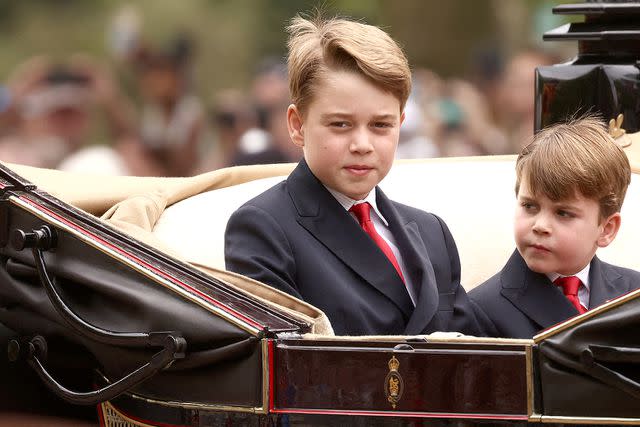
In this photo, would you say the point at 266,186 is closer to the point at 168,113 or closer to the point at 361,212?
the point at 361,212

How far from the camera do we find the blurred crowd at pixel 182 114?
21.2 ft

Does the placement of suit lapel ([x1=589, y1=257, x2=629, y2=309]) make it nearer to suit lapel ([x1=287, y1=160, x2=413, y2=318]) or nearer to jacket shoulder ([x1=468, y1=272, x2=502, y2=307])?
jacket shoulder ([x1=468, y1=272, x2=502, y2=307])

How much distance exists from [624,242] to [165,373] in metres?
1.31

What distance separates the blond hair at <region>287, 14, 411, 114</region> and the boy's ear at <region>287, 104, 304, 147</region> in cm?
1

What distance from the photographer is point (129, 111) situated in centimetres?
711

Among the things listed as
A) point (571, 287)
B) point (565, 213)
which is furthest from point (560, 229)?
point (571, 287)

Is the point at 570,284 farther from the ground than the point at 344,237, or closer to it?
closer to it

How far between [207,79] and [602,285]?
5.95 metres

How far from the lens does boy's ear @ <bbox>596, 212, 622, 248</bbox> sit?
2652mm

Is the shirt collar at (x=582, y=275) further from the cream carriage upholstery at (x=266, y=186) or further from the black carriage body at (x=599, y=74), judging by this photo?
the black carriage body at (x=599, y=74)

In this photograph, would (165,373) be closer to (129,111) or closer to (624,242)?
(624,242)

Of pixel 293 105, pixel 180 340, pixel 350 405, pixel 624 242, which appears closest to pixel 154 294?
pixel 180 340

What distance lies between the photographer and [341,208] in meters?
2.57

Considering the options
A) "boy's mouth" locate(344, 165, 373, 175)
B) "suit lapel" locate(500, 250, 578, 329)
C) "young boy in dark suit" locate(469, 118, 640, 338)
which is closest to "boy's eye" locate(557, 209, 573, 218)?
"young boy in dark suit" locate(469, 118, 640, 338)
